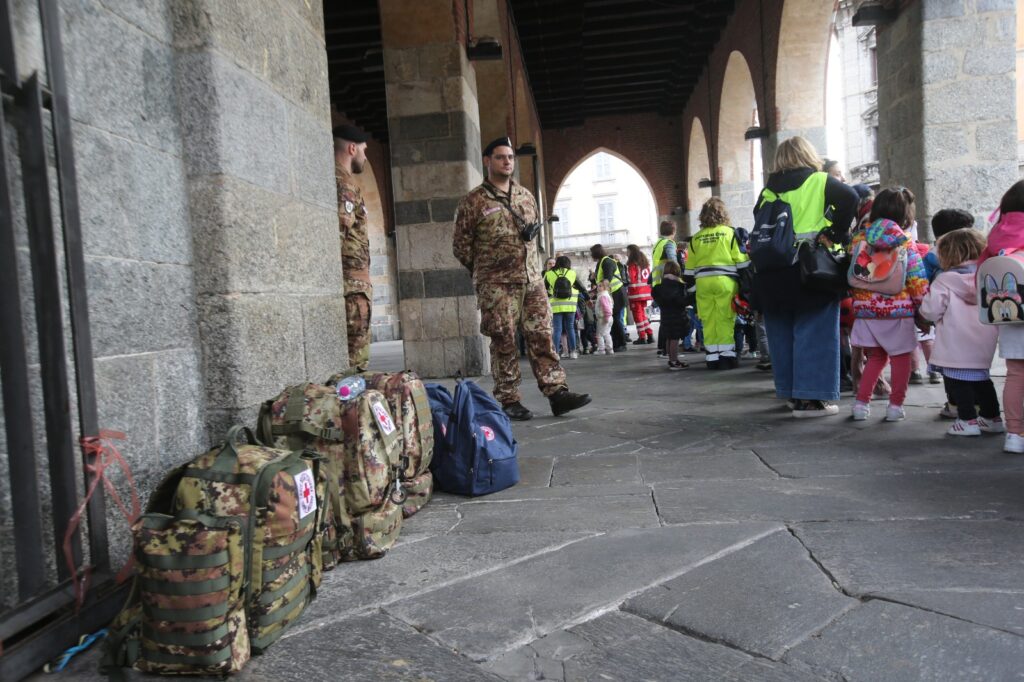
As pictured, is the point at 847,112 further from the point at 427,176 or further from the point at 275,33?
the point at 275,33

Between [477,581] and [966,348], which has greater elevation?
[966,348]

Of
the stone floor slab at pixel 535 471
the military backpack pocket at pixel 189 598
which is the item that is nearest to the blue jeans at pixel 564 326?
the stone floor slab at pixel 535 471

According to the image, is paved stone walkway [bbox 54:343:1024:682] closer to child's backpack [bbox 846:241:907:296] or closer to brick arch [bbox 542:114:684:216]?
child's backpack [bbox 846:241:907:296]

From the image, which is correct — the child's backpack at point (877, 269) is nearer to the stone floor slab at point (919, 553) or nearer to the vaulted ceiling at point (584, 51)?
the stone floor slab at point (919, 553)

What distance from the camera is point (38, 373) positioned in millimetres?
1817

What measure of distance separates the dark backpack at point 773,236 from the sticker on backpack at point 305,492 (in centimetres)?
302

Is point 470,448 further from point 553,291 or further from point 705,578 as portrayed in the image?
point 553,291

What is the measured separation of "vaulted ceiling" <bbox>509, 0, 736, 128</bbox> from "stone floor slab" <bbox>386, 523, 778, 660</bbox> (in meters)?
11.6

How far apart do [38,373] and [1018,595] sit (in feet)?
8.05

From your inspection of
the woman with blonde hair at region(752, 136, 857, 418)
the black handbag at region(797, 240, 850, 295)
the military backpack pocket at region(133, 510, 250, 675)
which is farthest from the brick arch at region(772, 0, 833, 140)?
the military backpack pocket at region(133, 510, 250, 675)

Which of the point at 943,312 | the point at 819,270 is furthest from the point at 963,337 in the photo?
the point at 819,270

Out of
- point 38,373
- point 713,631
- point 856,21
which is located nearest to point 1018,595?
point 713,631

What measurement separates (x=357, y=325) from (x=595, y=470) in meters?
1.80

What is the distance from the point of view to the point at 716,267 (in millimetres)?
6684
